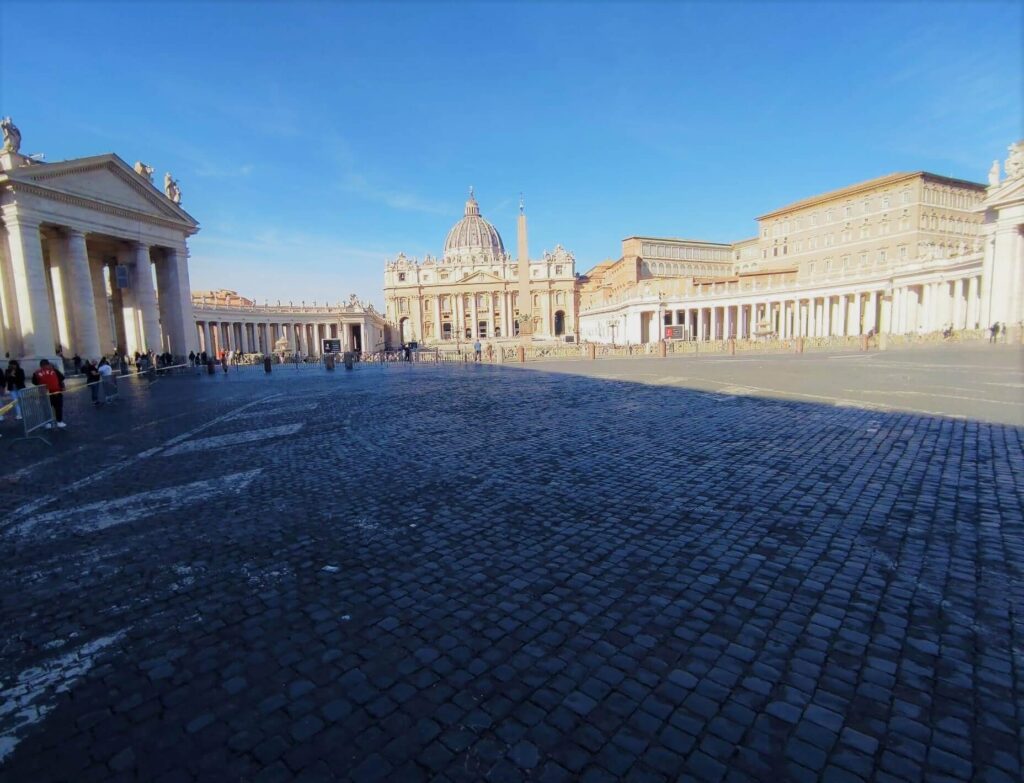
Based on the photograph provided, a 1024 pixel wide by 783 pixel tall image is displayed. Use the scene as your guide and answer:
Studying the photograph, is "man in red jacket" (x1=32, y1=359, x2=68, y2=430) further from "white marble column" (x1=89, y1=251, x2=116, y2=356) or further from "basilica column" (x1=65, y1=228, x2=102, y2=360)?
"white marble column" (x1=89, y1=251, x2=116, y2=356)

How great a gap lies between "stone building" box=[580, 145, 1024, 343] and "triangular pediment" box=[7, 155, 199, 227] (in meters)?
41.4

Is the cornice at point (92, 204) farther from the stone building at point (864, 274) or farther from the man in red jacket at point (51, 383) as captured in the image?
the stone building at point (864, 274)

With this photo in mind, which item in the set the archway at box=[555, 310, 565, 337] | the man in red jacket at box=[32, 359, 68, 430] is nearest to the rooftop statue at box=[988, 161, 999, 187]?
the man in red jacket at box=[32, 359, 68, 430]

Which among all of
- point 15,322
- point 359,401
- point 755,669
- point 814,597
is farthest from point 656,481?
point 15,322

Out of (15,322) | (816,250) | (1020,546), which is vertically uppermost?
(816,250)

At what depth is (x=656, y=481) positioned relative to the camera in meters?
5.63

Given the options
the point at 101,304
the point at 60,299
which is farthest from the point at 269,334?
the point at 60,299

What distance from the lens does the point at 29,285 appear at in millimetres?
22312

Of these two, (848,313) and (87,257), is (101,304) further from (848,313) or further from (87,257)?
(848,313)

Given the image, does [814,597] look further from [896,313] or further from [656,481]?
[896,313]

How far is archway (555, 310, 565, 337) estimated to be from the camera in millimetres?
96094

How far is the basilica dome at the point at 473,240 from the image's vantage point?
103000mm

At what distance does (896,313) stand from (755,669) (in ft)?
166

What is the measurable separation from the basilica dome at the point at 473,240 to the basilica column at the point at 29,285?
268 ft
